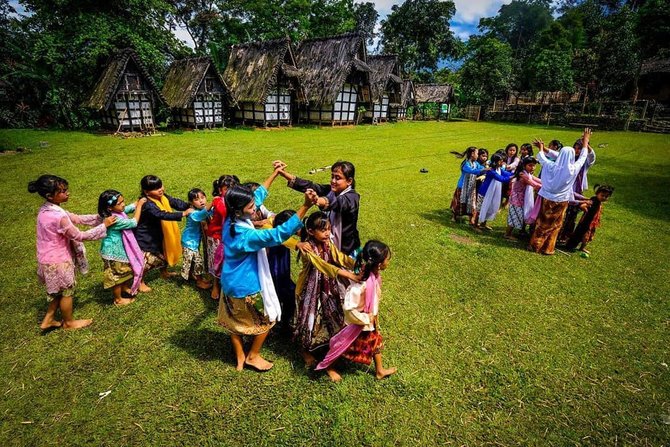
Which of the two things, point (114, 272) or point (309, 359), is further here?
point (114, 272)

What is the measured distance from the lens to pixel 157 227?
4539 mm

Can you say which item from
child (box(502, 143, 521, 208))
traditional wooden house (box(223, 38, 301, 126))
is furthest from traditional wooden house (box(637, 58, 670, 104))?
child (box(502, 143, 521, 208))

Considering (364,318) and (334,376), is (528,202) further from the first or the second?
(334,376)

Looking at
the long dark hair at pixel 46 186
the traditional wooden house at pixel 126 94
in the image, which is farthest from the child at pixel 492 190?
the traditional wooden house at pixel 126 94

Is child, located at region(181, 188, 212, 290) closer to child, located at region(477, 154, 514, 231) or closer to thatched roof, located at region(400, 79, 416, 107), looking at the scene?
child, located at region(477, 154, 514, 231)

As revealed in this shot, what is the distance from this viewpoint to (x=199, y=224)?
4520 millimetres

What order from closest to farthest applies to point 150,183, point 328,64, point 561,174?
point 150,183
point 561,174
point 328,64

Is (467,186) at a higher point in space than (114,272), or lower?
higher

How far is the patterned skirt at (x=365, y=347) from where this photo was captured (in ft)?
10.3

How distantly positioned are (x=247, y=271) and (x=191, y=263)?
205 centimetres

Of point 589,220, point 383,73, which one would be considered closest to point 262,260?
point 589,220

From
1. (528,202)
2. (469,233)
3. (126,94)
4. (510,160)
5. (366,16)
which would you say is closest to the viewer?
(528,202)

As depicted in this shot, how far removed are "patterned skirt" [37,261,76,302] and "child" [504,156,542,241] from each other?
6.99 m

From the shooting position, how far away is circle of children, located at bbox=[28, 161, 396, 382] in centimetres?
288
